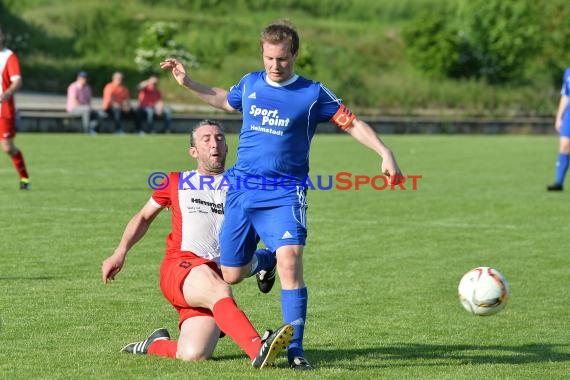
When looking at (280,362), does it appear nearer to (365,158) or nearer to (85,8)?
(365,158)

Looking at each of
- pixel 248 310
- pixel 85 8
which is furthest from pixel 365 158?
pixel 85 8

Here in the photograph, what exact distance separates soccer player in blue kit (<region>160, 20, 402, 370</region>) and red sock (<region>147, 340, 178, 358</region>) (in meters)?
0.53

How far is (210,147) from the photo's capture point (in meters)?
7.29

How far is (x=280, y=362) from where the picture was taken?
6895 millimetres

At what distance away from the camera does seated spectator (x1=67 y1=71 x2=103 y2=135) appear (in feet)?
111

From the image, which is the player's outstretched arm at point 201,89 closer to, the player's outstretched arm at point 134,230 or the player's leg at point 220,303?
the player's outstretched arm at point 134,230

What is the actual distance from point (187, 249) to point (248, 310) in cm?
162

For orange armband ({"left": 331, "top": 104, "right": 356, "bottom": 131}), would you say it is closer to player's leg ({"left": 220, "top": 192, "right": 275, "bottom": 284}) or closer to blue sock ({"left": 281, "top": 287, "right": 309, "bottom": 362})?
player's leg ({"left": 220, "top": 192, "right": 275, "bottom": 284})

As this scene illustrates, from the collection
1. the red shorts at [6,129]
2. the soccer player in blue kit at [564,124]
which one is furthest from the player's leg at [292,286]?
the soccer player in blue kit at [564,124]

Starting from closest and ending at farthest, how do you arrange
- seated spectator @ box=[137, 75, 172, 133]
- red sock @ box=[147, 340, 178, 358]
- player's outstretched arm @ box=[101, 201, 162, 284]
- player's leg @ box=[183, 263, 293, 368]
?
player's leg @ box=[183, 263, 293, 368], red sock @ box=[147, 340, 178, 358], player's outstretched arm @ box=[101, 201, 162, 284], seated spectator @ box=[137, 75, 172, 133]

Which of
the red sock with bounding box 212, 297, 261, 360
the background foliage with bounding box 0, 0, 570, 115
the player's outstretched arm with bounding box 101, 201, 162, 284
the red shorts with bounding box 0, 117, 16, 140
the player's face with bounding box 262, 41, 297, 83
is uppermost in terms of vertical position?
the player's face with bounding box 262, 41, 297, 83

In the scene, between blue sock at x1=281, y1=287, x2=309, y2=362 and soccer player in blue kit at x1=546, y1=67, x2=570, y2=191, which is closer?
blue sock at x1=281, y1=287, x2=309, y2=362

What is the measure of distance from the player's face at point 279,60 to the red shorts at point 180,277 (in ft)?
4.17

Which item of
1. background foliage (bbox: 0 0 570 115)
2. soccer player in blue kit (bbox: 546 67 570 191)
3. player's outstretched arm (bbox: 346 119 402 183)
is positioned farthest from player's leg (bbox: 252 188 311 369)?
background foliage (bbox: 0 0 570 115)
